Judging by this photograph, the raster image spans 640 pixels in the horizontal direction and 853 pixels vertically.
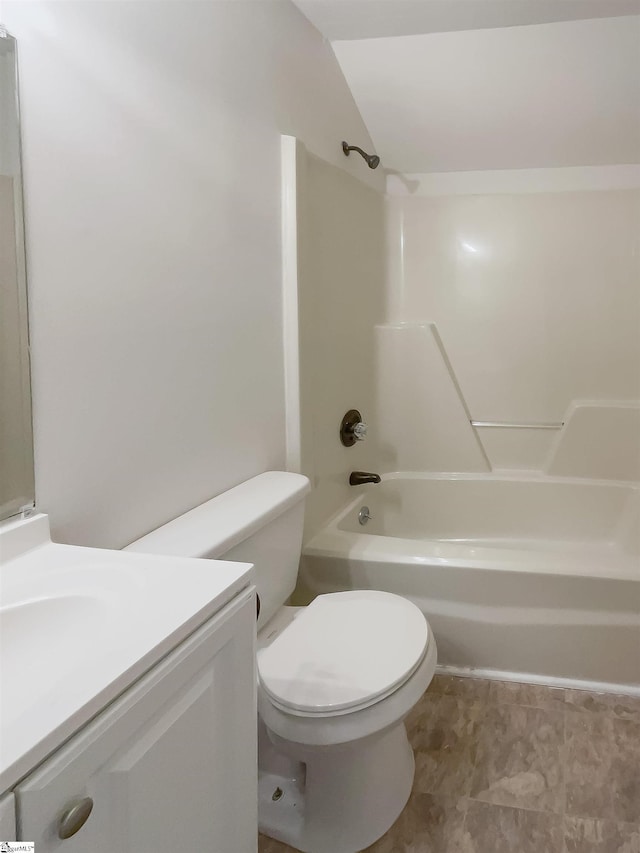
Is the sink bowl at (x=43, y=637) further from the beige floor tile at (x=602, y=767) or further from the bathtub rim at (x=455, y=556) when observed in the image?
the beige floor tile at (x=602, y=767)

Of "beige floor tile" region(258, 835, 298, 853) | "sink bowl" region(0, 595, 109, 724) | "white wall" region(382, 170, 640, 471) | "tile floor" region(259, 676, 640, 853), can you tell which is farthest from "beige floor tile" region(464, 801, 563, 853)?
"white wall" region(382, 170, 640, 471)

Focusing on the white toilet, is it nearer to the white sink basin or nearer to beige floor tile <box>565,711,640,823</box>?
the white sink basin

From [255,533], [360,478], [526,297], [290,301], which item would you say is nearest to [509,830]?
[255,533]

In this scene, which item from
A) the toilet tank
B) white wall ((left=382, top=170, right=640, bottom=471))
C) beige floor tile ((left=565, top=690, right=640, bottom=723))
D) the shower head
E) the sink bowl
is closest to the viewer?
the sink bowl

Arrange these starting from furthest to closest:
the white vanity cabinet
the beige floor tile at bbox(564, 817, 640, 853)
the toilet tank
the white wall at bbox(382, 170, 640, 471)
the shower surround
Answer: the white wall at bbox(382, 170, 640, 471), the shower surround, the beige floor tile at bbox(564, 817, 640, 853), the toilet tank, the white vanity cabinet

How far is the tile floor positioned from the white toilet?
8 cm

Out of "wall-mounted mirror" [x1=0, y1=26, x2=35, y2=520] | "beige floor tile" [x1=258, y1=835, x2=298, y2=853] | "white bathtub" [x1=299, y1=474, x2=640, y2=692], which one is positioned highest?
"wall-mounted mirror" [x1=0, y1=26, x2=35, y2=520]

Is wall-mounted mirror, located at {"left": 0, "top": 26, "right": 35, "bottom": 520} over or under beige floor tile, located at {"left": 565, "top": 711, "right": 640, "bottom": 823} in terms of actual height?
over

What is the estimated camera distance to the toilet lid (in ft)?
4.06

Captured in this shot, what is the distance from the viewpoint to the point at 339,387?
7.86 ft

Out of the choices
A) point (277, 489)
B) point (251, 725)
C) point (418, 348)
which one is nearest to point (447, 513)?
point (418, 348)

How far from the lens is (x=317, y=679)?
128cm

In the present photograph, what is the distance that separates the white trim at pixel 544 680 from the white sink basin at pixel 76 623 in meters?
1.36

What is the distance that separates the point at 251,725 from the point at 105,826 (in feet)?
0.99
